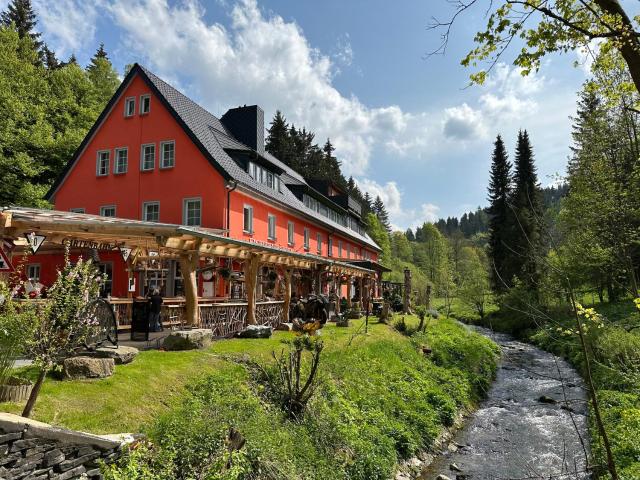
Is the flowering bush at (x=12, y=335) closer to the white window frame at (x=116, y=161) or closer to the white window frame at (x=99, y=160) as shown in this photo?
the white window frame at (x=116, y=161)

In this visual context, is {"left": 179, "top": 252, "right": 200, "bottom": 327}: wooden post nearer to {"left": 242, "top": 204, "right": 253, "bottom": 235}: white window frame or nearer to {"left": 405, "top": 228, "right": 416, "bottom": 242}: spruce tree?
{"left": 242, "top": 204, "right": 253, "bottom": 235}: white window frame

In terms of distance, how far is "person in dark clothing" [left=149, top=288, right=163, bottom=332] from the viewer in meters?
12.4

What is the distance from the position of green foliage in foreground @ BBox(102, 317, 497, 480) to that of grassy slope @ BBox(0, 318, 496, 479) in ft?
0.08

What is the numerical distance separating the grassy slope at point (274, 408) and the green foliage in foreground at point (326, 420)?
2cm

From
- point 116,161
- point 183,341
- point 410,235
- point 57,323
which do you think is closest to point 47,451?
point 57,323

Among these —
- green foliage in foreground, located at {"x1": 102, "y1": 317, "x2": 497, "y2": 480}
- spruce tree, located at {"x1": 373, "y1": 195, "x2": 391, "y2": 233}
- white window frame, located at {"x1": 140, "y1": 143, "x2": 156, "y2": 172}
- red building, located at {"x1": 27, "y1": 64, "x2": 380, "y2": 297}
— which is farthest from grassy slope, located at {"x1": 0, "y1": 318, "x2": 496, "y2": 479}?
spruce tree, located at {"x1": 373, "y1": 195, "x2": 391, "y2": 233}

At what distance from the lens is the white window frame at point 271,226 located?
24344 mm

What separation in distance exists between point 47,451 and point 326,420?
5.03 m

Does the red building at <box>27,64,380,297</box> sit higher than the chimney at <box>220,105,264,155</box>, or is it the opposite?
the chimney at <box>220,105,264,155</box>

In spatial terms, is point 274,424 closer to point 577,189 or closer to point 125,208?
point 125,208

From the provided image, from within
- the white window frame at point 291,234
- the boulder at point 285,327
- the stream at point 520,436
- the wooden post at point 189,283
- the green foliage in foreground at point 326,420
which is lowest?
the stream at point 520,436

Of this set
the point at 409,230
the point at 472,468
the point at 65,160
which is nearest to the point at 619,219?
the point at 472,468

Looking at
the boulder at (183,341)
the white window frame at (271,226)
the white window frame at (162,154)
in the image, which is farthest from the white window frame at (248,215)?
the boulder at (183,341)

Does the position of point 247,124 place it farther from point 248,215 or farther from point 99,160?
point 99,160
